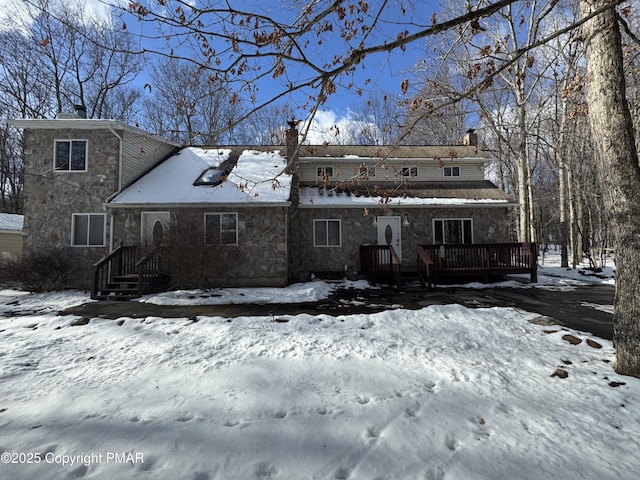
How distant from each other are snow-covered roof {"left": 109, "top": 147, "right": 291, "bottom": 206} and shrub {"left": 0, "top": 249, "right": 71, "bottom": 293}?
2659 millimetres

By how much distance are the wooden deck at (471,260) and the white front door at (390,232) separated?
132 cm

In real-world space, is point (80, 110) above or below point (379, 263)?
above

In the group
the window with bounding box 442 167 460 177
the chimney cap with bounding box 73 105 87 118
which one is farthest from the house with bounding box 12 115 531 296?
the window with bounding box 442 167 460 177

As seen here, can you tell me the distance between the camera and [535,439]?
255 cm

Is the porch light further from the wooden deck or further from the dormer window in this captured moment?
the wooden deck

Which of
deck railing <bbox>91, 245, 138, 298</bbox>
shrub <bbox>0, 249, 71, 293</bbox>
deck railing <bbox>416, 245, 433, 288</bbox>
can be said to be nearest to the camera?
deck railing <bbox>91, 245, 138, 298</bbox>

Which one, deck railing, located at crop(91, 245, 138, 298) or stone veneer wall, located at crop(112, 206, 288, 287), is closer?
deck railing, located at crop(91, 245, 138, 298)

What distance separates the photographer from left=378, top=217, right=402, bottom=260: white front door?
12.6 metres

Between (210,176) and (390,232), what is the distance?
738 cm

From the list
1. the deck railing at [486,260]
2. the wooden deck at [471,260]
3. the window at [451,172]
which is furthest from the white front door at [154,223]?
the window at [451,172]

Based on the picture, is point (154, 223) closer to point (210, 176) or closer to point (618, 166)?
point (210, 176)

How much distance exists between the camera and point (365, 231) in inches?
494

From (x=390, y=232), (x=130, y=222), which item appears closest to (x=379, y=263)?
(x=390, y=232)

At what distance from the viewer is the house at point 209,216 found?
383 inches
